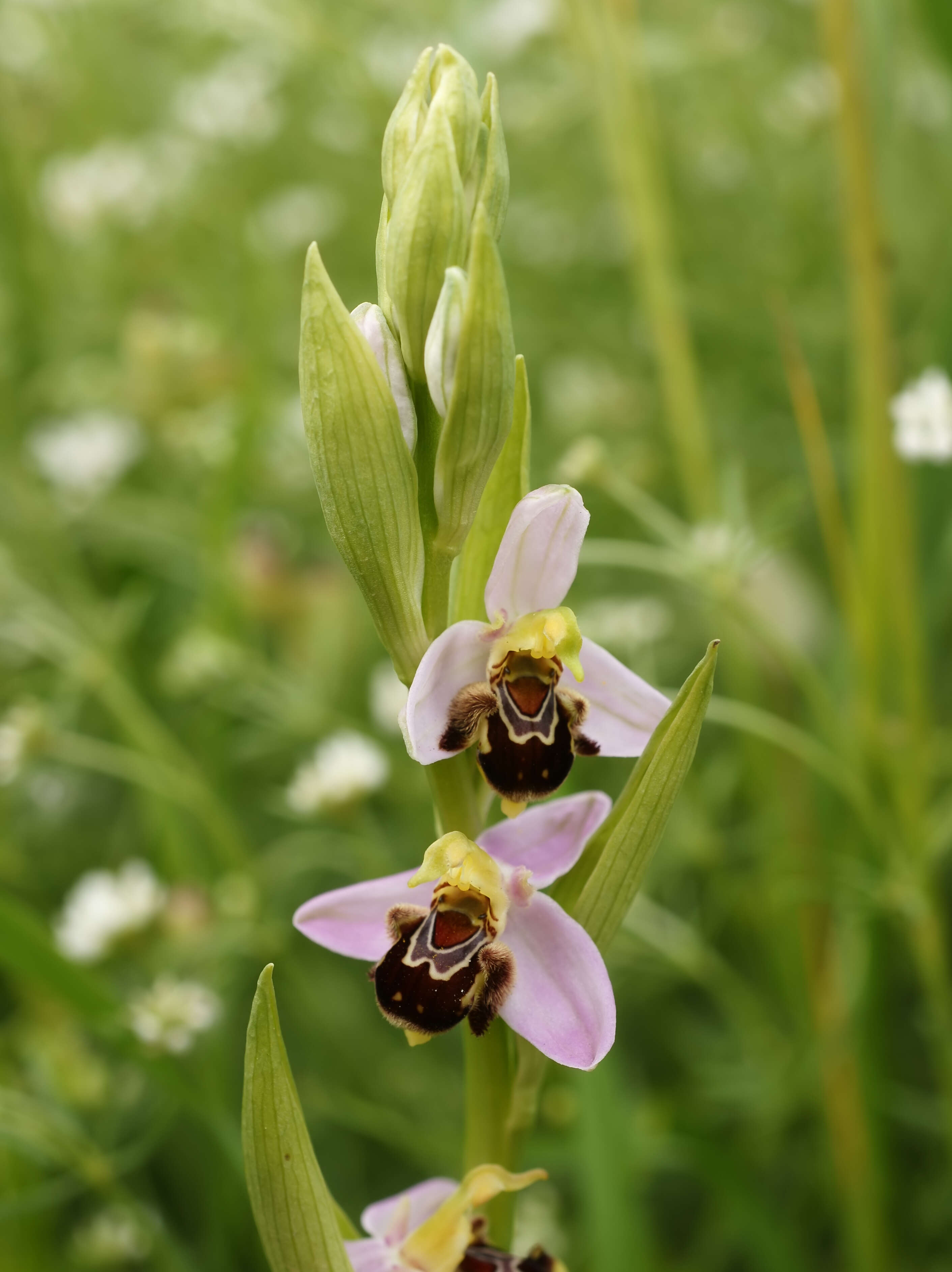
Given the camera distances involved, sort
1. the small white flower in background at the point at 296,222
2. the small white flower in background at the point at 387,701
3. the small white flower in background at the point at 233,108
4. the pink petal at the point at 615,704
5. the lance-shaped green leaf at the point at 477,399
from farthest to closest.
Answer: the small white flower in background at the point at 233,108, the small white flower in background at the point at 296,222, the small white flower in background at the point at 387,701, the pink petal at the point at 615,704, the lance-shaped green leaf at the point at 477,399

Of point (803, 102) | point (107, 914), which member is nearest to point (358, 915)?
point (107, 914)

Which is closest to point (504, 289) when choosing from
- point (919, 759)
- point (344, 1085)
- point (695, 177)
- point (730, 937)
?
point (919, 759)

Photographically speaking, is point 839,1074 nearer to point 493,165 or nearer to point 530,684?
point 530,684

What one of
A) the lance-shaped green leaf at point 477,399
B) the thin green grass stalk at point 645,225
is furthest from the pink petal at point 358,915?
the thin green grass stalk at point 645,225

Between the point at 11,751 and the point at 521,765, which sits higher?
the point at 11,751

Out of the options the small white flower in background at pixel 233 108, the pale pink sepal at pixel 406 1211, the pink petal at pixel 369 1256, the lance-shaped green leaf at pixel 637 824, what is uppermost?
the small white flower in background at pixel 233 108

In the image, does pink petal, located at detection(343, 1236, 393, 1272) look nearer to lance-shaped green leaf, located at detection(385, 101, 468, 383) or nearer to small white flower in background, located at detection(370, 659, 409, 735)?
lance-shaped green leaf, located at detection(385, 101, 468, 383)

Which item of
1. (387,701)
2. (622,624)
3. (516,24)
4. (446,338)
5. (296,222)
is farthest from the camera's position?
(296,222)

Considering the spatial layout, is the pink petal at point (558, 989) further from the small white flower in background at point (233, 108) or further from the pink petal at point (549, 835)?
the small white flower in background at point (233, 108)
